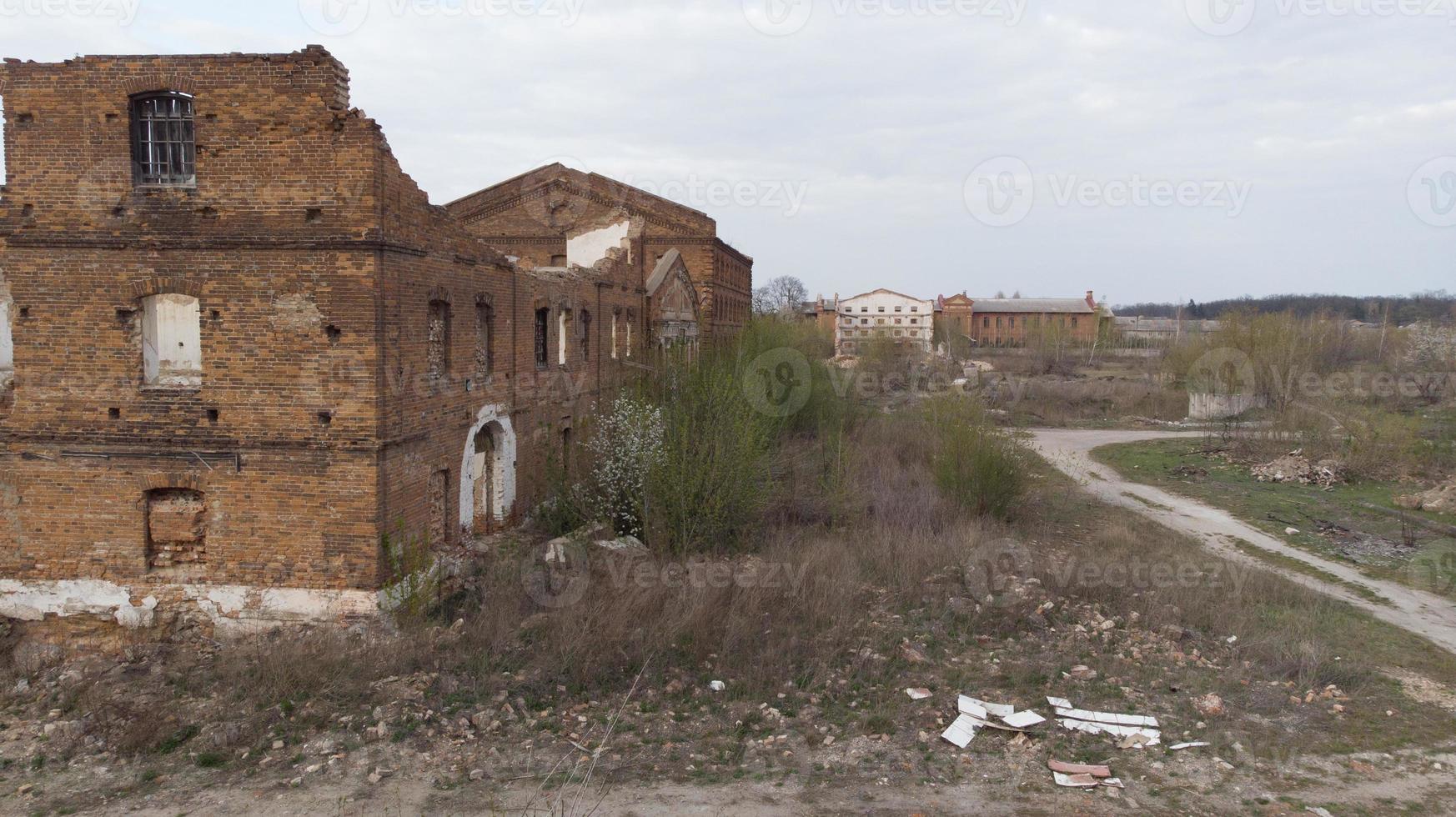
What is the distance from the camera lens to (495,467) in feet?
50.1

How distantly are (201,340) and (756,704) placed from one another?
8.31 meters

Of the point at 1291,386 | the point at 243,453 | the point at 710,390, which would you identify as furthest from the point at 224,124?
the point at 1291,386

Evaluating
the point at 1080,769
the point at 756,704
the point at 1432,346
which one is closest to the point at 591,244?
the point at 756,704

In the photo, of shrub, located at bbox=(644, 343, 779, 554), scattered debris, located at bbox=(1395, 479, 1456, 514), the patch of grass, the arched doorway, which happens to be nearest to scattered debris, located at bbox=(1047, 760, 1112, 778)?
shrub, located at bbox=(644, 343, 779, 554)

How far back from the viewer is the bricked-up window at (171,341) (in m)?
11.6

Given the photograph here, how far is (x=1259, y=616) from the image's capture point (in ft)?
43.0

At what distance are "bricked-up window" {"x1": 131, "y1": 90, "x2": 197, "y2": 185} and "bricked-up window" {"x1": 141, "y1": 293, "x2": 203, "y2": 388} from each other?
156cm

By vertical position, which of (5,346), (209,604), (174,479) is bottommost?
(209,604)

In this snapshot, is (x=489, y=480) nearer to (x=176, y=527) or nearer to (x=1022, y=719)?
(x=176, y=527)

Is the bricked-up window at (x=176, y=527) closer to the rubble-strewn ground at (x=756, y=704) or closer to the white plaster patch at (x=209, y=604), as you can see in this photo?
the white plaster patch at (x=209, y=604)

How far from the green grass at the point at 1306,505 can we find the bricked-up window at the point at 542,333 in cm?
1589

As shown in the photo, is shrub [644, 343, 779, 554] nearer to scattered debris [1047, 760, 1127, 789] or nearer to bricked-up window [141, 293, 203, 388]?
bricked-up window [141, 293, 203, 388]

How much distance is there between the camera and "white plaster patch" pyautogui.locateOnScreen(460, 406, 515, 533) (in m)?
14.0

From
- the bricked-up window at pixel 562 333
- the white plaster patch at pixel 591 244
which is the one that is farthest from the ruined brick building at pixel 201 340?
the white plaster patch at pixel 591 244
